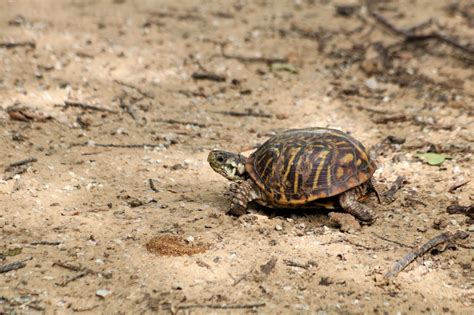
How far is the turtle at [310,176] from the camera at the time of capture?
4012 millimetres

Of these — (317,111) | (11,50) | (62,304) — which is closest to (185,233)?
(62,304)

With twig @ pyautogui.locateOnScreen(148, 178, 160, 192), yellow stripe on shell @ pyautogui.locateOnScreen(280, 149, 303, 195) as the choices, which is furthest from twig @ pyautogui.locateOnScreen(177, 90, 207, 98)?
yellow stripe on shell @ pyautogui.locateOnScreen(280, 149, 303, 195)

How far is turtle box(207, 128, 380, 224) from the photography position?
4012 mm

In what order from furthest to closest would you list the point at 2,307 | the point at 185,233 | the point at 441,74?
the point at 441,74 → the point at 185,233 → the point at 2,307

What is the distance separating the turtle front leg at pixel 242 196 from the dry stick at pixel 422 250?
1.08 m

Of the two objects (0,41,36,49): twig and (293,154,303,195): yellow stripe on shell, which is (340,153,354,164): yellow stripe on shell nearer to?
(293,154,303,195): yellow stripe on shell

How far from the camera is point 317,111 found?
6059 millimetres

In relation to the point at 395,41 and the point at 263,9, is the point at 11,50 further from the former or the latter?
the point at 395,41

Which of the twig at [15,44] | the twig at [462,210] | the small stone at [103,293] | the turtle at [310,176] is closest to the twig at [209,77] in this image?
the twig at [15,44]

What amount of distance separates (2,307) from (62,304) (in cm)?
30

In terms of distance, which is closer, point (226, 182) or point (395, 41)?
point (226, 182)

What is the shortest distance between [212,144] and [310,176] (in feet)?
5.10

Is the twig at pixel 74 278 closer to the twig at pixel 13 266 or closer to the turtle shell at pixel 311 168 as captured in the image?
the twig at pixel 13 266

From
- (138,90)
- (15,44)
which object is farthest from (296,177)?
(15,44)
